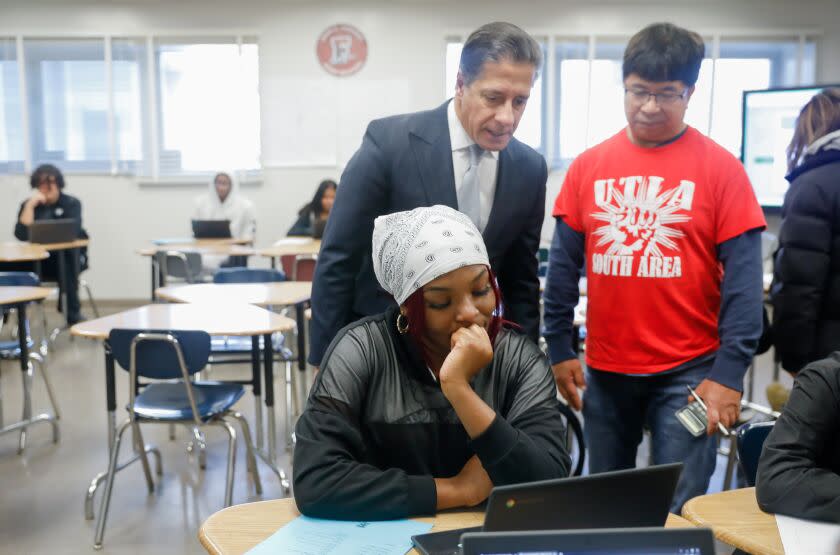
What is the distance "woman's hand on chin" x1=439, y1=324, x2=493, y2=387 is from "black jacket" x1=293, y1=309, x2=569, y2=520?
0.33 feet

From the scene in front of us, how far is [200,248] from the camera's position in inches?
227

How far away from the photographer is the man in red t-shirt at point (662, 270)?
1766 mm

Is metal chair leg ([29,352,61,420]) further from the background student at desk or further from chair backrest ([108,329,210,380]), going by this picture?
the background student at desk

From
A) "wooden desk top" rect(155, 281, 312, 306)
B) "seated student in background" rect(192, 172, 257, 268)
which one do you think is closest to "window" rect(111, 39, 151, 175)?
"seated student in background" rect(192, 172, 257, 268)

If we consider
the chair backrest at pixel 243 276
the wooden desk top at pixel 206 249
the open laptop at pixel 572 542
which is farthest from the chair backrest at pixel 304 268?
the open laptop at pixel 572 542

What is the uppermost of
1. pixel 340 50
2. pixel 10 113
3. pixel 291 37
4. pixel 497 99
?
pixel 291 37

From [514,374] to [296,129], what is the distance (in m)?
6.97

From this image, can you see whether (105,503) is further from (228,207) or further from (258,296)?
(228,207)

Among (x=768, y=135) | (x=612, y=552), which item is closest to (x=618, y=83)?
(x=768, y=135)

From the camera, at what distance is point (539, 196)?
1.83m

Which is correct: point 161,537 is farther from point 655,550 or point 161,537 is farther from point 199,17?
point 199,17

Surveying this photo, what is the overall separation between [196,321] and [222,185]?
456 centimetres

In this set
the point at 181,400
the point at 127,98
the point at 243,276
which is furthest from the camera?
the point at 127,98

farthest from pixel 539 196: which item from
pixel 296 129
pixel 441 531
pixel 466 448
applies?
pixel 296 129
